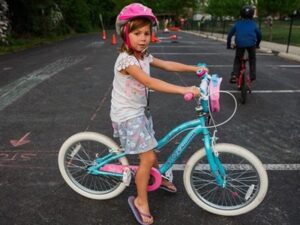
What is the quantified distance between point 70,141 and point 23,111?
11.6 ft

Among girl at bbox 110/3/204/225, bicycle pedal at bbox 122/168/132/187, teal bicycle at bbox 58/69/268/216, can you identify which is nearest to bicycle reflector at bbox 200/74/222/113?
teal bicycle at bbox 58/69/268/216

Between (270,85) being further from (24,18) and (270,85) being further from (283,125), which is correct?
(24,18)

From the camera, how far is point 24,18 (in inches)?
1134

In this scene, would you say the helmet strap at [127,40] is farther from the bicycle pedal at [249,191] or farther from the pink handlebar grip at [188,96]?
the bicycle pedal at [249,191]

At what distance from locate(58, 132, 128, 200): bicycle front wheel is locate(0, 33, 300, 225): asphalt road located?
10 cm

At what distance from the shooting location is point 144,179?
3.09 metres

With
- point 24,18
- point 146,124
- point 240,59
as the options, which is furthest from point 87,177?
point 24,18

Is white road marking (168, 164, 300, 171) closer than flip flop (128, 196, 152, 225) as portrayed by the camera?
No

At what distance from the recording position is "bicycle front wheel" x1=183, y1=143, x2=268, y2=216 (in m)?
2.94

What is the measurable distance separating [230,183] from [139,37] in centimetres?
156

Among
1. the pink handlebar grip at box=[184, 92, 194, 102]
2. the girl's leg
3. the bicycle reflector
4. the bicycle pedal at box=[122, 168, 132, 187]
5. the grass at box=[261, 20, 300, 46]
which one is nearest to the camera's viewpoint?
the pink handlebar grip at box=[184, 92, 194, 102]

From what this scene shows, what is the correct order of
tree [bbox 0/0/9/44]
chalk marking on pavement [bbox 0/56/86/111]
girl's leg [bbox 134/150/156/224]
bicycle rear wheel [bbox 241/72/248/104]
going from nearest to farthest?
1. girl's leg [bbox 134/150/156/224]
2. bicycle rear wheel [bbox 241/72/248/104]
3. chalk marking on pavement [bbox 0/56/86/111]
4. tree [bbox 0/0/9/44]

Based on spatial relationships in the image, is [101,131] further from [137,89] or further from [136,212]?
[137,89]

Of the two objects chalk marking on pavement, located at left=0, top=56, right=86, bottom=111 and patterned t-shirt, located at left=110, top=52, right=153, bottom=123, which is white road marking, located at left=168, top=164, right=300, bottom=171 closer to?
patterned t-shirt, located at left=110, top=52, right=153, bottom=123
